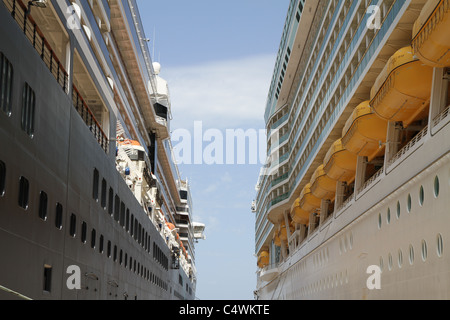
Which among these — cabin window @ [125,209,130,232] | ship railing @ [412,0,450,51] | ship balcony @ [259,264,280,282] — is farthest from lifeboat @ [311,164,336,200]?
ship balcony @ [259,264,280,282]

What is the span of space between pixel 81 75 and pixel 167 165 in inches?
1768

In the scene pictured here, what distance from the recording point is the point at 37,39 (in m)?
18.0

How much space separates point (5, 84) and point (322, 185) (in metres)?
23.5

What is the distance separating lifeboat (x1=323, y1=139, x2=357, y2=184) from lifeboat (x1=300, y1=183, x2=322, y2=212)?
717cm

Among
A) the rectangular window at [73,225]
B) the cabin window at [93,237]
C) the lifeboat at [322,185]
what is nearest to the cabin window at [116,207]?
the cabin window at [93,237]

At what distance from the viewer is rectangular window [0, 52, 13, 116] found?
13812 mm

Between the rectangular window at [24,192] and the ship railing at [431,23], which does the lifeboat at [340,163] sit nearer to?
the ship railing at [431,23]

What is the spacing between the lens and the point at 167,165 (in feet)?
226

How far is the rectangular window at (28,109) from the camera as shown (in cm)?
1534

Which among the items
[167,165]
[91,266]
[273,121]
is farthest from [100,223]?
[167,165]

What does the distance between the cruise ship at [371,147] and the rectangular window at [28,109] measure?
9.22m

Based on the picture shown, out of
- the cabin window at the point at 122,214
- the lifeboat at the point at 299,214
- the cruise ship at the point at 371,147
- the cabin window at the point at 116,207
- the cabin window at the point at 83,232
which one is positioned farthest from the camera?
the lifeboat at the point at 299,214
